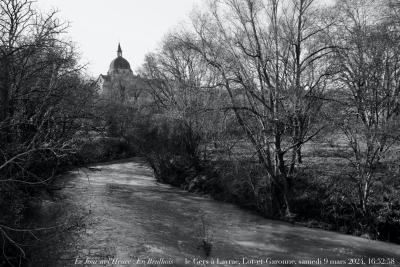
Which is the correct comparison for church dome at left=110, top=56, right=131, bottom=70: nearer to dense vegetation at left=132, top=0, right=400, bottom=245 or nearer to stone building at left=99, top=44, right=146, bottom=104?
stone building at left=99, top=44, right=146, bottom=104

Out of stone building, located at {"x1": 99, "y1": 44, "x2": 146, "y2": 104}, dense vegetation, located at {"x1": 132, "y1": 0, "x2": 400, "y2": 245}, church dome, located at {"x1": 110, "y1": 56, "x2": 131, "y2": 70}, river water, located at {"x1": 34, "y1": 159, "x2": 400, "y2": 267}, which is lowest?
river water, located at {"x1": 34, "y1": 159, "x2": 400, "y2": 267}

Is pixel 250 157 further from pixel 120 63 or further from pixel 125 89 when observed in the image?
pixel 120 63

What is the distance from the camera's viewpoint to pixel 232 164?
19.9 m

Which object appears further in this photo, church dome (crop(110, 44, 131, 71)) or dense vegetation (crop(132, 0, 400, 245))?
church dome (crop(110, 44, 131, 71))

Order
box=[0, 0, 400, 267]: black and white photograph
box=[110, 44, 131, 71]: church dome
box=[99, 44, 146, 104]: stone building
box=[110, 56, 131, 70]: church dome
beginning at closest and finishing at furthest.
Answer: box=[0, 0, 400, 267]: black and white photograph
box=[99, 44, 146, 104]: stone building
box=[110, 44, 131, 71]: church dome
box=[110, 56, 131, 70]: church dome

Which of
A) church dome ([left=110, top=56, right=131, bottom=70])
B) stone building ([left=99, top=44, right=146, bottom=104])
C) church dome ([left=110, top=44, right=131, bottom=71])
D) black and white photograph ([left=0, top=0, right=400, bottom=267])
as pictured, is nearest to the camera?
black and white photograph ([left=0, top=0, right=400, bottom=267])

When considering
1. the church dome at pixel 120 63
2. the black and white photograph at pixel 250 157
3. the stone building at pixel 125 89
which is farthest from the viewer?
the church dome at pixel 120 63

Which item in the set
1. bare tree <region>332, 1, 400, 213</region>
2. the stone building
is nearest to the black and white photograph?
bare tree <region>332, 1, 400, 213</region>

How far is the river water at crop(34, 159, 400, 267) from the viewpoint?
10867 mm

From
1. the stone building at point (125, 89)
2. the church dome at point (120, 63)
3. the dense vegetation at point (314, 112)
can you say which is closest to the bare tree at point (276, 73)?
the dense vegetation at point (314, 112)

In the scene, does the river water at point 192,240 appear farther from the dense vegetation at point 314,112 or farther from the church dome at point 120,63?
the church dome at point 120,63

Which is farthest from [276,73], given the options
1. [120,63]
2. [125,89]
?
[120,63]

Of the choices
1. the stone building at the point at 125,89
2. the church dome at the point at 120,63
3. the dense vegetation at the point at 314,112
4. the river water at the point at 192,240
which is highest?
the church dome at the point at 120,63

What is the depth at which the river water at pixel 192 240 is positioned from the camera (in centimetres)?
1087
